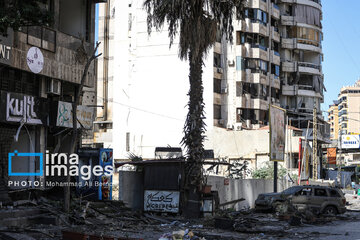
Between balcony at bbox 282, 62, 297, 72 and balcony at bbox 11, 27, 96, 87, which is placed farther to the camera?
balcony at bbox 282, 62, 297, 72

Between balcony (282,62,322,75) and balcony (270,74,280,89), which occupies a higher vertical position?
balcony (282,62,322,75)

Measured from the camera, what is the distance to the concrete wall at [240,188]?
27688mm

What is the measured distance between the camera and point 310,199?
2802 centimetres

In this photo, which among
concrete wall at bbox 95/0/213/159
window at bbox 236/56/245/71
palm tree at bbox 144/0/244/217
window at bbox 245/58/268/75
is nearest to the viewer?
palm tree at bbox 144/0/244/217

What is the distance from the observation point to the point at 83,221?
1941 centimetres

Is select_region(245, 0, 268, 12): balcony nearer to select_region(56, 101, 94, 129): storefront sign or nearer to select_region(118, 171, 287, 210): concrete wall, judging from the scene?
select_region(118, 171, 287, 210): concrete wall

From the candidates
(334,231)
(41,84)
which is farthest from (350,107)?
(41,84)

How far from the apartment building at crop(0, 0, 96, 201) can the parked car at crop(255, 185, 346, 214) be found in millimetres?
9296

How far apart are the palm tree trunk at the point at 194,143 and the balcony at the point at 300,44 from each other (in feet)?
143

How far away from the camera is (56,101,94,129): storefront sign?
2444 cm

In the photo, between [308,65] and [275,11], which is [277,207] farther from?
[308,65]

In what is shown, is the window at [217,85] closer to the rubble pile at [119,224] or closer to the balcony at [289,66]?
the balcony at [289,66]

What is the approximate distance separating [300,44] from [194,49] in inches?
1765

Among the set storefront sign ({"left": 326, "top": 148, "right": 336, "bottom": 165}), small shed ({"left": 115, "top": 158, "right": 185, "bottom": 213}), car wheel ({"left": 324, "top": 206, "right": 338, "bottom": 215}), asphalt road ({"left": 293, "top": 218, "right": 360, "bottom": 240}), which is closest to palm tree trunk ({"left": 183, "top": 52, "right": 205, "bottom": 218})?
small shed ({"left": 115, "top": 158, "right": 185, "bottom": 213})
